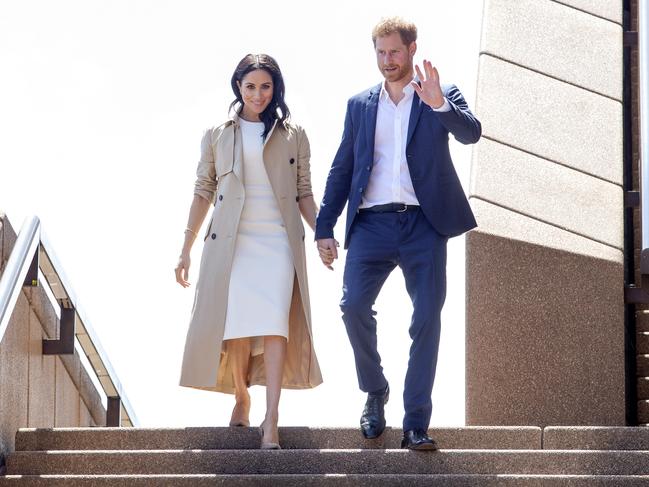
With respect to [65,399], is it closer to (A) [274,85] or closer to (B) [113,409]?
(B) [113,409]

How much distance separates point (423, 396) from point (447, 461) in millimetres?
339

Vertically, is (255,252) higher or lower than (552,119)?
lower

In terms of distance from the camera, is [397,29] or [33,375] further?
[33,375]

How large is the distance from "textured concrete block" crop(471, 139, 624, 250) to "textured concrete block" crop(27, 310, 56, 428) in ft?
8.89

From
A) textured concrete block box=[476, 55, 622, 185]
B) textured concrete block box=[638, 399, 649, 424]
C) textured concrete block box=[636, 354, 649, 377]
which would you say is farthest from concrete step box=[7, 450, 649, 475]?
textured concrete block box=[476, 55, 622, 185]

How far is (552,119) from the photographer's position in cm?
904

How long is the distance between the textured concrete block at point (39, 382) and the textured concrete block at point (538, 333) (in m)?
2.50

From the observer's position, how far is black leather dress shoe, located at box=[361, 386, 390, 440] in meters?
6.95

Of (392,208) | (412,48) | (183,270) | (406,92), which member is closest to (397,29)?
(412,48)

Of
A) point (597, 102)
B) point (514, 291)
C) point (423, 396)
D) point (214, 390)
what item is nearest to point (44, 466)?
point (214, 390)

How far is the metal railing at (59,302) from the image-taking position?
22.9 ft

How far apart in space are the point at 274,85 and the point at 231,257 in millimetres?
939

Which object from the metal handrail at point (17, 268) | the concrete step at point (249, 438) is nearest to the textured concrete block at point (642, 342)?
the concrete step at point (249, 438)

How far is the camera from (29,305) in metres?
8.02
